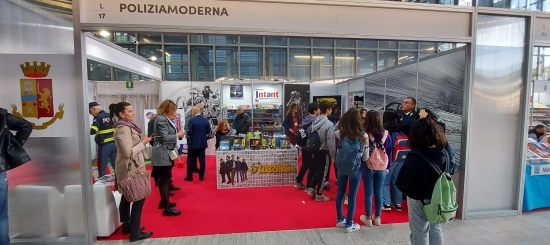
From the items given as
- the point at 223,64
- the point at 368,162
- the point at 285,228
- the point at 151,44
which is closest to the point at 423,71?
the point at 368,162

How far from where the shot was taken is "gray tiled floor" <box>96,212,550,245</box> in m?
2.49

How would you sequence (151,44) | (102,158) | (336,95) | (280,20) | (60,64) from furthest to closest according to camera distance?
1. (151,44)
2. (336,95)
3. (102,158)
4. (280,20)
5. (60,64)

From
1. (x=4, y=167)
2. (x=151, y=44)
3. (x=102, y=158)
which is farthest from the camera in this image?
(x=151, y=44)

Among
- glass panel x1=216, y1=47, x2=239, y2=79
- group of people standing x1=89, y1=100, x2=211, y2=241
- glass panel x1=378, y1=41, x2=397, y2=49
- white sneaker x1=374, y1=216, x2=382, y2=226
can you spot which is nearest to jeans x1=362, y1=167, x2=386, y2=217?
white sneaker x1=374, y1=216, x2=382, y2=226

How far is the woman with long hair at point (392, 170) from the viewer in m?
3.20

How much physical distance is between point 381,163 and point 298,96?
191 inches

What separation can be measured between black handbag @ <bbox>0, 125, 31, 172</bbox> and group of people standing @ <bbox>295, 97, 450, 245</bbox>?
272cm

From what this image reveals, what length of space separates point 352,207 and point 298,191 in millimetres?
1443

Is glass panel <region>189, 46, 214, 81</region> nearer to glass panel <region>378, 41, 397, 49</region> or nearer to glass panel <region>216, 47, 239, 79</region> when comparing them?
glass panel <region>216, 47, 239, 79</region>

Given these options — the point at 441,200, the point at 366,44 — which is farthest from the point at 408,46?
the point at 441,200

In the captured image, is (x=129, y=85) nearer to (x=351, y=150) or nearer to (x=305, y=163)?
(x=305, y=163)

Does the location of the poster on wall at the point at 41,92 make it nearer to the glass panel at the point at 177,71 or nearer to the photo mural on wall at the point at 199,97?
the photo mural on wall at the point at 199,97

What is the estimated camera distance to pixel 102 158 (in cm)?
389

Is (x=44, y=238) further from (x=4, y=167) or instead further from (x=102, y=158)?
(x=102, y=158)
